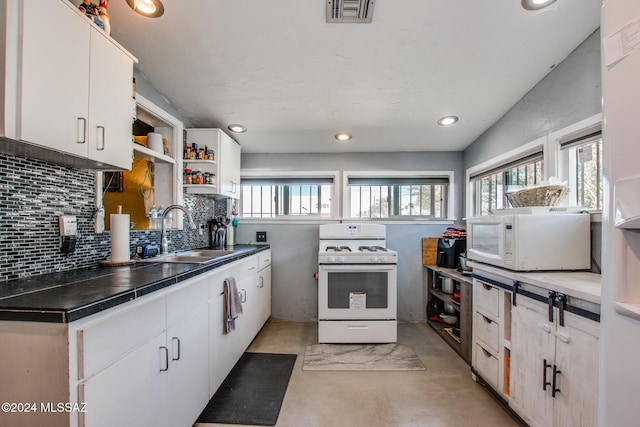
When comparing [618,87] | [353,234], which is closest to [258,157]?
[353,234]

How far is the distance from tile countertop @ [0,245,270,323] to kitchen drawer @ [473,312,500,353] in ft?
6.13

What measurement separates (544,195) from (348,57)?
1458 mm

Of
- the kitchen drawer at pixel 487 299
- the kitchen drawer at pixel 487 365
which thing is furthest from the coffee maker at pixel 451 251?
the kitchen drawer at pixel 487 365

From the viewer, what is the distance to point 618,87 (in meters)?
0.70

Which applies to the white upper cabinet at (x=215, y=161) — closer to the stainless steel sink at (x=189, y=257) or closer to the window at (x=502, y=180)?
the stainless steel sink at (x=189, y=257)

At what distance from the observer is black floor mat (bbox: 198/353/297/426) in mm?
1618

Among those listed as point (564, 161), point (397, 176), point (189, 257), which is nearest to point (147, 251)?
point (189, 257)

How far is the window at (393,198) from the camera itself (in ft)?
10.8

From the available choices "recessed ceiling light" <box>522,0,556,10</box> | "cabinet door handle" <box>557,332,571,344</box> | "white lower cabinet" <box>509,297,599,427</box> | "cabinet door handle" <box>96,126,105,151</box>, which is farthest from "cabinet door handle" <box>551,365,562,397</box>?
"cabinet door handle" <box>96,126,105,151</box>

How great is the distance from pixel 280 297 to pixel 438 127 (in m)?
2.52

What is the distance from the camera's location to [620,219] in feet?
2.27

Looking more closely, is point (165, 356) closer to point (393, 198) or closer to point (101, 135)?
point (101, 135)

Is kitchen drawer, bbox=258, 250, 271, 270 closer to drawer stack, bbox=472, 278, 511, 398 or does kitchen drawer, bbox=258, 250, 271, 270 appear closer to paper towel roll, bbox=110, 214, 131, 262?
paper towel roll, bbox=110, 214, 131, 262

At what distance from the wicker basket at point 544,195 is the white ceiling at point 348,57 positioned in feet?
2.74
